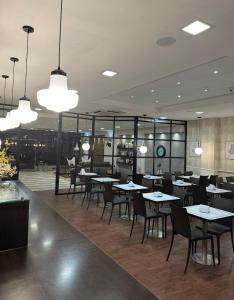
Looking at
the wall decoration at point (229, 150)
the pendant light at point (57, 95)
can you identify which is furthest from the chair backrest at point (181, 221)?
the wall decoration at point (229, 150)

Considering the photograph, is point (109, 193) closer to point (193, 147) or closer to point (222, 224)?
point (222, 224)

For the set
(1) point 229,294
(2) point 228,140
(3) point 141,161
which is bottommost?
(1) point 229,294

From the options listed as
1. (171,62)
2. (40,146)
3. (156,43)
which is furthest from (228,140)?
(40,146)

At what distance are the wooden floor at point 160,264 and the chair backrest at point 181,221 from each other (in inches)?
20.4

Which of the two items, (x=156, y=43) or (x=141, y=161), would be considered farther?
(x=141, y=161)

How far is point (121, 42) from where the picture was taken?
133 inches

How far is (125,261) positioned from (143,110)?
6.56m

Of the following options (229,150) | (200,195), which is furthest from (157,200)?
(229,150)

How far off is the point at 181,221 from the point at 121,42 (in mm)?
2804

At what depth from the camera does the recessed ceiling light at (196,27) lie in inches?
110

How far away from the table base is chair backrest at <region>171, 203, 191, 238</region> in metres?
0.57

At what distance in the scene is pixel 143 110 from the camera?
9.44m

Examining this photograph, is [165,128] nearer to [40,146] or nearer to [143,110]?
[143,110]

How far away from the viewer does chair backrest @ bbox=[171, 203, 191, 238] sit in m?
3.64
